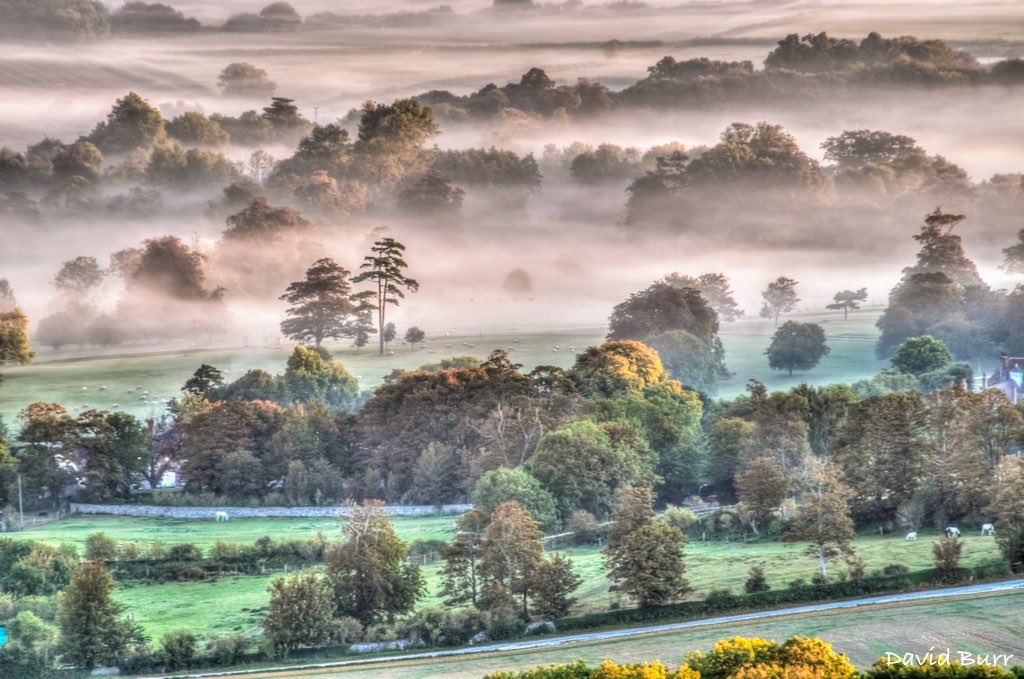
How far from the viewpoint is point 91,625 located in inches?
993

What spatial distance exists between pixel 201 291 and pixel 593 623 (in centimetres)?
Result: 2324

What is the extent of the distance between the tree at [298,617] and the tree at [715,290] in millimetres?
22484

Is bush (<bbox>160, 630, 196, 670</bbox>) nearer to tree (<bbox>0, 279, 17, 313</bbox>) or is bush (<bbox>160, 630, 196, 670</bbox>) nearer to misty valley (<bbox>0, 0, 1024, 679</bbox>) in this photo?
misty valley (<bbox>0, 0, 1024, 679</bbox>)

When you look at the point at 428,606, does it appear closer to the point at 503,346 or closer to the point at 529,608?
the point at 529,608

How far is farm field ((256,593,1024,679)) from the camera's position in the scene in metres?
22.9

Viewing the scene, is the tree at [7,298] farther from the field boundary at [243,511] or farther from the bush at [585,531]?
the bush at [585,531]

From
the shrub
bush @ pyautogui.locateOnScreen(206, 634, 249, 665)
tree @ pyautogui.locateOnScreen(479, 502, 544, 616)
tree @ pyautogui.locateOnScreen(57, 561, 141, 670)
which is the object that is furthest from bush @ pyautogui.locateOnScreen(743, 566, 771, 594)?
tree @ pyautogui.locateOnScreen(57, 561, 141, 670)

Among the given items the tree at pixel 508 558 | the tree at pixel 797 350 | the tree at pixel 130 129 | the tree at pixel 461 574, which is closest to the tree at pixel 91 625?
the tree at pixel 461 574

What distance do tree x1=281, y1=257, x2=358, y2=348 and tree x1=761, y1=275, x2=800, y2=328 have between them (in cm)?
1162

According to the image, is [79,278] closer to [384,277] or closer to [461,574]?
[384,277]

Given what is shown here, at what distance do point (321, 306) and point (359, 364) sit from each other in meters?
3.04

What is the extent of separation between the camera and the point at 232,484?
34.5 metres

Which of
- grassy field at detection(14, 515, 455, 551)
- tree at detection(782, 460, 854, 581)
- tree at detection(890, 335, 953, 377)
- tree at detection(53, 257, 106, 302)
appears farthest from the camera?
tree at detection(53, 257, 106, 302)

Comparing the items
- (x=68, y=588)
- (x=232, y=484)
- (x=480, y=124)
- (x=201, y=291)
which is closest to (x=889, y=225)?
(x=480, y=124)
